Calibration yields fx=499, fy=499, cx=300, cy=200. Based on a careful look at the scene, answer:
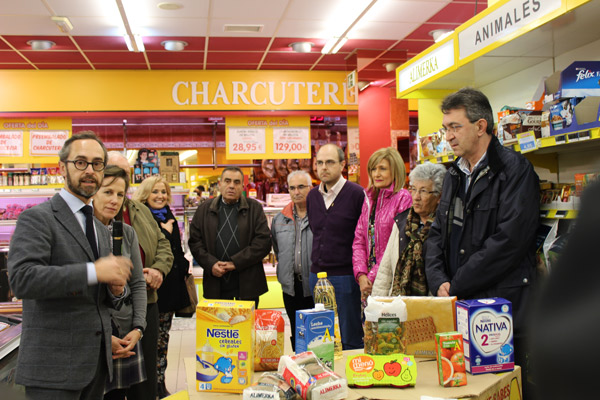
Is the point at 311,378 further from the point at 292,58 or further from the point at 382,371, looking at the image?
the point at 292,58

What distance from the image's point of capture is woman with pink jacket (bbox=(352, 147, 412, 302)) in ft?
11.4

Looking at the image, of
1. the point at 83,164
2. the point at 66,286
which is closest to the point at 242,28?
the point at 83,164

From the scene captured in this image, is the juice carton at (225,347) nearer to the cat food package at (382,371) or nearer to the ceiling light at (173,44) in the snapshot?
the cat food package at (382,371)

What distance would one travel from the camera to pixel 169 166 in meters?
6.58

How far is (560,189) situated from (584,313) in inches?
91.0

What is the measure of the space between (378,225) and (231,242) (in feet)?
4.40

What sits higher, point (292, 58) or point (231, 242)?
point (292, 58)

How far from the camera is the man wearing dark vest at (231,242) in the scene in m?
4.18

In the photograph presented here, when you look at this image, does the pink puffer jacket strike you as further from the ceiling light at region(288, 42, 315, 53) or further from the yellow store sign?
the yellow store sign

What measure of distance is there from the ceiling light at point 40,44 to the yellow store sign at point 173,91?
1.05 metres

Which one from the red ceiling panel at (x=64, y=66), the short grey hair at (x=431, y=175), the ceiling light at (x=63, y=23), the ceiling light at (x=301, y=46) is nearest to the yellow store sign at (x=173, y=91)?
the red ceiling panel at (x=64, y=66)

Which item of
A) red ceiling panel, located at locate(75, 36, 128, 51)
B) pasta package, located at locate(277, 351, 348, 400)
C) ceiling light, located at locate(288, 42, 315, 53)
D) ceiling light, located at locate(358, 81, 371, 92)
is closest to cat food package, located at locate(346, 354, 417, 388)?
pasta package, located at locate(277, 351, 348, 400)

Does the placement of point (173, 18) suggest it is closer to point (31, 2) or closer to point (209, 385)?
point (31, 2)

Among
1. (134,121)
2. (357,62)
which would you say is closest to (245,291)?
(357,62)
